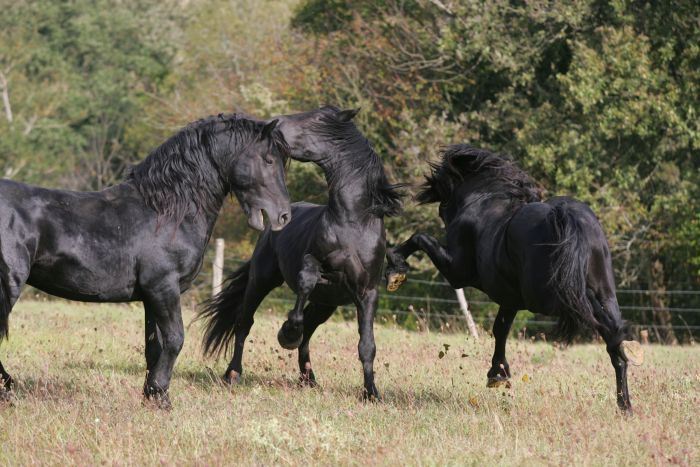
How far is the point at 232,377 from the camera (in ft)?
27.8

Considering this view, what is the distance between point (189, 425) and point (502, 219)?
128 inches

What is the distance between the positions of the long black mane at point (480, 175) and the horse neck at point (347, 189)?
85cm

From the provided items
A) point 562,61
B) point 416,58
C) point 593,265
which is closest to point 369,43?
point 416,58

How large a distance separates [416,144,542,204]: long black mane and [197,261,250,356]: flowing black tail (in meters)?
2.13

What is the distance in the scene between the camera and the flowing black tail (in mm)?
9383

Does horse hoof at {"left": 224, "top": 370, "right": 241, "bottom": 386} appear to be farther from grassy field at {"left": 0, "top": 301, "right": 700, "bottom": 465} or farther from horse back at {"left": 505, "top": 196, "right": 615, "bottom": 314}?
horse back at {"left": 505, "top": 196, "right": 615, "bottom": 314}

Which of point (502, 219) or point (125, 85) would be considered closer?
point (502, 219)

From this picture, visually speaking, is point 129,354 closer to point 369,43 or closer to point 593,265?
point 593,265

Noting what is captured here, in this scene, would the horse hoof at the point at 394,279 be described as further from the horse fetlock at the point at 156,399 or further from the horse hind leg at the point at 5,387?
the horse hind leg at the point at 5,387

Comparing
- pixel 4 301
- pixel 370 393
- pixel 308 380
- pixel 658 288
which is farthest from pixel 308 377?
pixel 658 288

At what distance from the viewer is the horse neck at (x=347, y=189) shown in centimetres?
794

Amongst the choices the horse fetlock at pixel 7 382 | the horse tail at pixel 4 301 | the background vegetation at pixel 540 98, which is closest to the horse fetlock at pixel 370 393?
the horse fetlock at pixel 7 382

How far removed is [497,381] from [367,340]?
1155 mm

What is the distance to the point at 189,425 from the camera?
589cm
